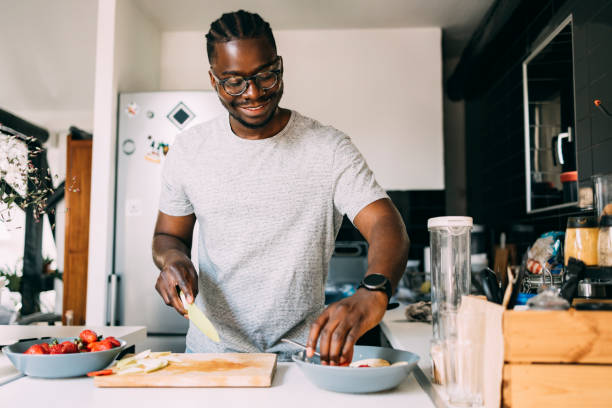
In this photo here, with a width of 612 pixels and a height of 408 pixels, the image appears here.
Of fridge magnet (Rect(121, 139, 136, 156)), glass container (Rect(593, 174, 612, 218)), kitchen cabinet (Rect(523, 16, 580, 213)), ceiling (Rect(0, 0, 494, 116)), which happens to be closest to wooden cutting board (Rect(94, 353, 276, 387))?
glass container (Rect(593, 174, 612, 218))

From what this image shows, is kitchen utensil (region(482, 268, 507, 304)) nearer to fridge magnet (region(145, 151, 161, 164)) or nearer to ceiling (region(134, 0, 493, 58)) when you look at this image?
fridge magnet (region(145, 151, 161, 164))

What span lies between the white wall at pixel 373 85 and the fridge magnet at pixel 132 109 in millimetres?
814

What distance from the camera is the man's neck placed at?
1.38 meters

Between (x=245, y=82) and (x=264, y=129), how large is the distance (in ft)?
0.54

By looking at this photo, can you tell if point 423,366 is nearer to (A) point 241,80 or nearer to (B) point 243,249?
(B) point 243,249

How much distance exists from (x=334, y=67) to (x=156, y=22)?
1.25 metres

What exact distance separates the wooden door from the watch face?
253 cm

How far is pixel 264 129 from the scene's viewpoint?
1381mm

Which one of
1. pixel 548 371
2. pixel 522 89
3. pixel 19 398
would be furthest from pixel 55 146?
pixel 548 371

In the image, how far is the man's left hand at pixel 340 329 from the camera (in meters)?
0.93

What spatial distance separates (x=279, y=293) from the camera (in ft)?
4.37

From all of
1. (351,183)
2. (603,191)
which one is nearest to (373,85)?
(603,191)

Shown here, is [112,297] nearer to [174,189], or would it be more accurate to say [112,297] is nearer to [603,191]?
[174,189]

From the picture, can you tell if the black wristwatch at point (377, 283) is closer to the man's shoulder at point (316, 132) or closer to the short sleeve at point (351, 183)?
the short sleeve at point (351, 183)
